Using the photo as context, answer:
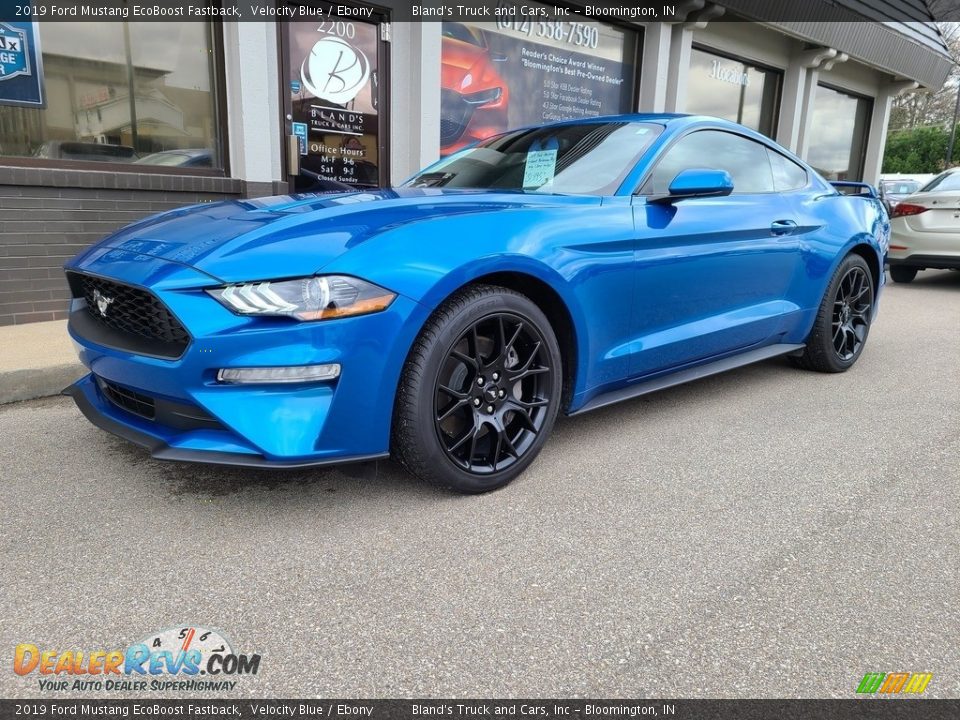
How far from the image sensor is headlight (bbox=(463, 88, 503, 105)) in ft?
25.5

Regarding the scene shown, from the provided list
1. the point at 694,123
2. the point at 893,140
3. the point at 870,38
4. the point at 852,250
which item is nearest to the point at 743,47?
the point at 870,38

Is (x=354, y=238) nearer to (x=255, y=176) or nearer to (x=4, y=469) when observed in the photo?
(x=4, y=469)

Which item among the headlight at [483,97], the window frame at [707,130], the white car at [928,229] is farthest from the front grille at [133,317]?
the white car at [928,229]

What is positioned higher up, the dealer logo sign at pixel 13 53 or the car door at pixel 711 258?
the dealer logo sign at pixel 13 53

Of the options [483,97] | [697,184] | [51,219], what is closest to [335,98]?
[483,97]

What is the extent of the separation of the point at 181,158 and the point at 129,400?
4.20 meters

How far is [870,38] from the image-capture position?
1202cm

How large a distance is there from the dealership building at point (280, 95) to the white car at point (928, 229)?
3177mm

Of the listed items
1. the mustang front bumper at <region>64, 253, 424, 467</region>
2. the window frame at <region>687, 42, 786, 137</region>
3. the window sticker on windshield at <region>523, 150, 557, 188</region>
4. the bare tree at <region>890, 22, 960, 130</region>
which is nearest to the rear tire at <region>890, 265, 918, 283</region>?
the window frame at <region>687, 42, 786, 137</region>

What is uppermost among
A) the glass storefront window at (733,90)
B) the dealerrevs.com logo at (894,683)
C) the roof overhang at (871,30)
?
the roof overhang at (871,30)

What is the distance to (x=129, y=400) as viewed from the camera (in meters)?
2.45

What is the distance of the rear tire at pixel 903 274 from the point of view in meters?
9.44

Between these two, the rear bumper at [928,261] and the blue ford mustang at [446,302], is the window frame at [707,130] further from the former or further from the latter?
the rear bumper at [928,261]

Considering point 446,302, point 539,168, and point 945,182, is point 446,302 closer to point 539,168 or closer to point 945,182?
point 539,168
